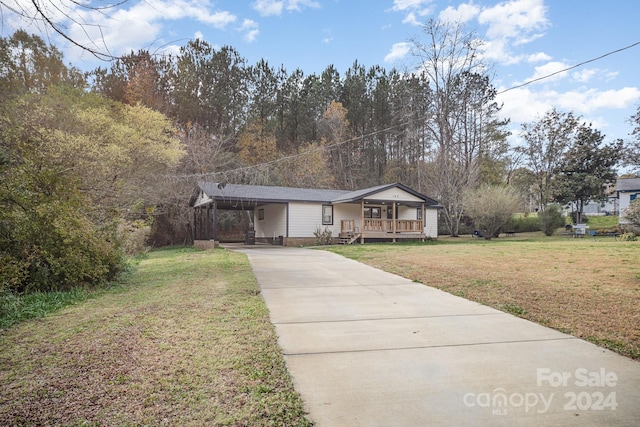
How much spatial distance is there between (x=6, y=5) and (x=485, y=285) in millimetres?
7604

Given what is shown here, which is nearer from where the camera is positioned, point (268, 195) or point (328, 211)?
point (268, 195)

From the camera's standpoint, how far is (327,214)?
76.6 feet

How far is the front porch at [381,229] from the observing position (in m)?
22.5

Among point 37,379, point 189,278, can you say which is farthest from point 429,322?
point 189,278

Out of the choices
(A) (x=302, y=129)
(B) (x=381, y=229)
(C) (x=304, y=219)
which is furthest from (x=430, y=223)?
(A) (x=302, y=129)

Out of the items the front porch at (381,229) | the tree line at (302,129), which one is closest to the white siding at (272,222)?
the tree line at (302,129)

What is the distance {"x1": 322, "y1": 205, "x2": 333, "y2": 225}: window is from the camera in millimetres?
23156

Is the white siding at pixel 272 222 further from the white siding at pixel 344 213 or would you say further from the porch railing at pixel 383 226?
the porch railing at pixel 383 226

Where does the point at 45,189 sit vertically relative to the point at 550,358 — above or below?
above

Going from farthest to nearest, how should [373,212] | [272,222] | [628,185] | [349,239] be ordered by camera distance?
[628,185] < [373,212] < [272,222] < [349,239]

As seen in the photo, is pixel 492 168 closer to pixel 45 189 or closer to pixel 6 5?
pixel 45 189

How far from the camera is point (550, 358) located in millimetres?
3518

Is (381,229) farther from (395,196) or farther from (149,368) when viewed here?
(149,368)

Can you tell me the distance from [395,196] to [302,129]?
1520cm
